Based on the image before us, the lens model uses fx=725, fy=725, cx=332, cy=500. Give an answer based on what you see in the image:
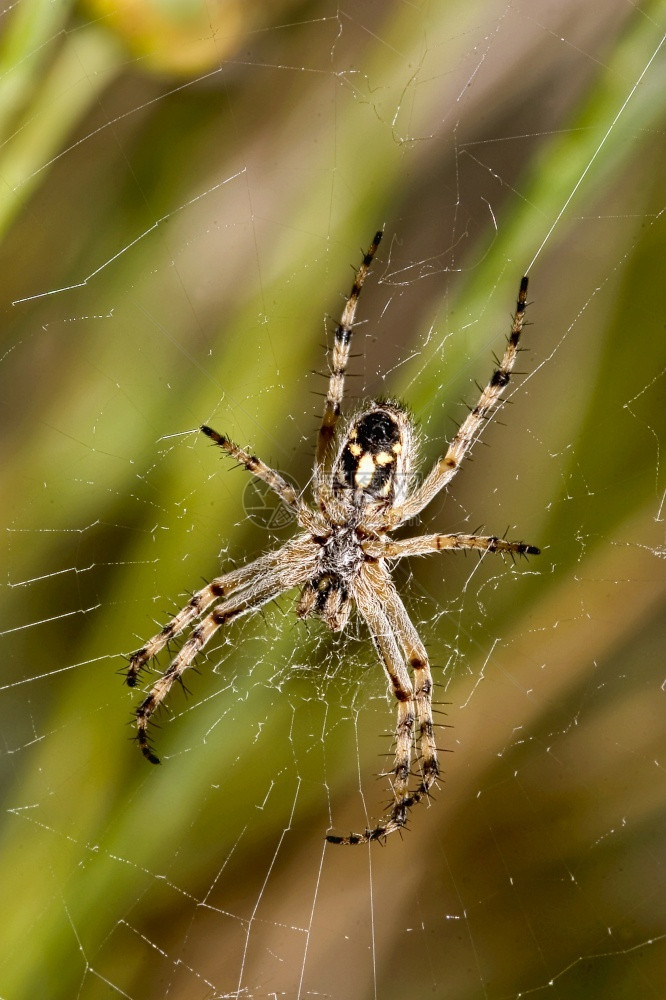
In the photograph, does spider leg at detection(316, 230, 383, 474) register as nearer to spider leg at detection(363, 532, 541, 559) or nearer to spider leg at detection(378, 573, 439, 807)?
spider leg at detection(363, 532, 541, 559)

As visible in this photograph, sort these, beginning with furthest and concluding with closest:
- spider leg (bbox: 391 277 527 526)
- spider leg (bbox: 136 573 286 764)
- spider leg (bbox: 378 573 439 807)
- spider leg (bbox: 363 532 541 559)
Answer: spider leg (bbox: 378 573 439 807) → spider leg (bbox: 136 573 286 764) → spider leg (bbox: 391 277 527 526) → spider leg (bbox: 363 532 541 559)

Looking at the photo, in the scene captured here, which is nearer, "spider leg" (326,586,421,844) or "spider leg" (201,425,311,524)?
"spider leg" (201,425,311,524)

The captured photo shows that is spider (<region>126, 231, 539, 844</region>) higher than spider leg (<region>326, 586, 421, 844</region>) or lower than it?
higher

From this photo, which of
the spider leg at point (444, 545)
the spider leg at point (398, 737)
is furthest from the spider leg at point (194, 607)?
the spider leg at point (398, 737)

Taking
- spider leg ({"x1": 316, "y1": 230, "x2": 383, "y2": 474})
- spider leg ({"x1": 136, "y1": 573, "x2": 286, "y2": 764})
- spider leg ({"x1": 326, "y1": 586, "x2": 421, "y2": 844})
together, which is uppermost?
spider leg ({"x1": 316, "y1": 230, "x2": 383, "y2": 474})

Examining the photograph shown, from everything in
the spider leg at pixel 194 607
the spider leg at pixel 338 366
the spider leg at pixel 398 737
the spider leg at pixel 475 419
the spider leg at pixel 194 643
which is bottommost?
the spider leg at pixel 398 737

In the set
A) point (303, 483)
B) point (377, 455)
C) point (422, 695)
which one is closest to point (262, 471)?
point (377, 455)

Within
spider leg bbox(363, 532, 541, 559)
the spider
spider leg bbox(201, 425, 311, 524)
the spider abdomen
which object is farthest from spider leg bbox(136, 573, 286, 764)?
the spider abdomen

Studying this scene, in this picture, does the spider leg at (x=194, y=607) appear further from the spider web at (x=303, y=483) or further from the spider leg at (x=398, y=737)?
the spider leg at (x=398, y=737)
